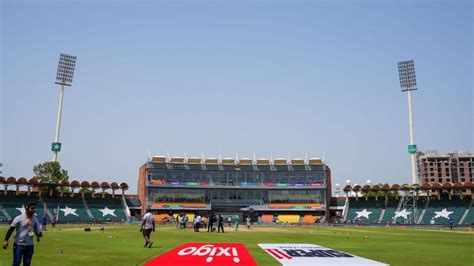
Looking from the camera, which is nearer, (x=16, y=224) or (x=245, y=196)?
(x=16, y=224)

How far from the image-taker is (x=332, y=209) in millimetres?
129125

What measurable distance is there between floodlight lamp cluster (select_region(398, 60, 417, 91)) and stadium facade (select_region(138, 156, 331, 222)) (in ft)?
107

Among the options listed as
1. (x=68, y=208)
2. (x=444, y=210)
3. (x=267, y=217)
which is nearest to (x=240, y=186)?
(x=267, y=217)

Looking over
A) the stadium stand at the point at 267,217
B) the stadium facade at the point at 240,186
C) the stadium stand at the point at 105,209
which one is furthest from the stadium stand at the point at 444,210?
the stadium stand at the point at 105,209

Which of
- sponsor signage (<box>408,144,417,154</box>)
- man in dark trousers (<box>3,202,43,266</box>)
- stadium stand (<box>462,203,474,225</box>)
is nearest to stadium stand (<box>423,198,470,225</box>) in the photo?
stadium stand (<box>462,203,474,225</box>)

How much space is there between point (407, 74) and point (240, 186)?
56999mm

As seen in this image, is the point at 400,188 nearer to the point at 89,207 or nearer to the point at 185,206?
the point at 185,206

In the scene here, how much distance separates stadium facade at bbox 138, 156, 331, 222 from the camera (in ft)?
407

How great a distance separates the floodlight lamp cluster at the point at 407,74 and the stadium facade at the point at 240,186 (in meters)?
32.7

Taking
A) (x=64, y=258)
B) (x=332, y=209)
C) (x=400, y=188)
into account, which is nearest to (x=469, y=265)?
(x=64, y=258)

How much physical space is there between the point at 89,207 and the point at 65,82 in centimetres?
3368

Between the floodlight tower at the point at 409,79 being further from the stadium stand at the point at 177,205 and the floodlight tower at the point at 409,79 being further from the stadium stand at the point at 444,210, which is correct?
the stadium stand at the point at 177,205

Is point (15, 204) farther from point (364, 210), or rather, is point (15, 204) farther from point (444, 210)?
point (444, 210)

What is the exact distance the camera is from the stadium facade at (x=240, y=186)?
124188 mm
